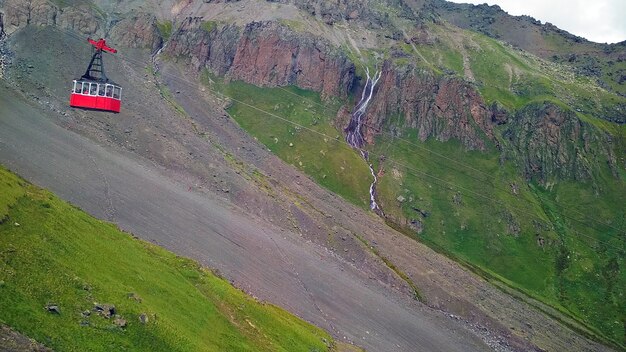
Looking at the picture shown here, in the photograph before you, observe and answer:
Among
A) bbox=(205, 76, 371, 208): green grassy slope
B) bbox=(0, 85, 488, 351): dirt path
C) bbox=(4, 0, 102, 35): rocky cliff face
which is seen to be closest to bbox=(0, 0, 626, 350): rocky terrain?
bbox=(4, 0, 102, 35): rocky cliff face

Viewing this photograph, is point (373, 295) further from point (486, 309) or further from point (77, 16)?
point (77, 16)

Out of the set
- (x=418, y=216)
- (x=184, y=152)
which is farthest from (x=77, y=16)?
(x=418, y=216)

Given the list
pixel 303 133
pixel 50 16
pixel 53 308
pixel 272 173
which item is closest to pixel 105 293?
pixel 53 308

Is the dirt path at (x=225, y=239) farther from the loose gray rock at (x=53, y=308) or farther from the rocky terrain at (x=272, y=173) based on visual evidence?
the loose gray rock at (x=53, y=308)

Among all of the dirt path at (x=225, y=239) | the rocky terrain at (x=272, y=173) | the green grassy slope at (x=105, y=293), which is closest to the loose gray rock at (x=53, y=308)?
the green grassy slope at (x=105, y=293)

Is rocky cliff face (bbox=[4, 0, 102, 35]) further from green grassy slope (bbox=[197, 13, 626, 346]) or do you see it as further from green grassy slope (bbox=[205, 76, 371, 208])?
green grassy slope (bbox=[197, 13, 626, 346])

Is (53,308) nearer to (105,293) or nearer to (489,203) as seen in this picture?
(105,293)

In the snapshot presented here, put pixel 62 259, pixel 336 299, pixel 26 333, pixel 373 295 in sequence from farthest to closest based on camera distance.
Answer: pixel 373 295 → pixel 336 299 → pixel 62 259 → pixel 26 333
